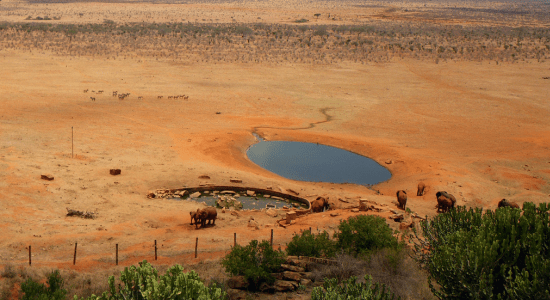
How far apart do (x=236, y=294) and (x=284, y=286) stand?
148 cm

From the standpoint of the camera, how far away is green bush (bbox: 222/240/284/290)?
15188mm

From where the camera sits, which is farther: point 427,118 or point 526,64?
point 526,64

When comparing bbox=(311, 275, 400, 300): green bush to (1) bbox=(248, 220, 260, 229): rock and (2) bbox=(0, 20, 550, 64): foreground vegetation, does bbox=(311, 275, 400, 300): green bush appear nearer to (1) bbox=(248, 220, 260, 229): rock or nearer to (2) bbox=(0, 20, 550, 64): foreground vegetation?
(1) bbox=(248, 220, 260, 229): rock

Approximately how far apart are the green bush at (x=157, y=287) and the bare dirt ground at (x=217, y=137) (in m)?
6.73

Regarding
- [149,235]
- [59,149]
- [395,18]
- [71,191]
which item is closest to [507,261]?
[149,235]

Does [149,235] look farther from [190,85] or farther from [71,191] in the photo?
[190,85]

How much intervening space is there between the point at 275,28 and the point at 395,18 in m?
40.2

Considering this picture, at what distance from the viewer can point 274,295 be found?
1491cm

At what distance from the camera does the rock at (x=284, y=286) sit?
15.2 m

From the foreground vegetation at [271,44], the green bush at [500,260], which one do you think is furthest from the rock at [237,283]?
the foreground vegetation at [271,44]

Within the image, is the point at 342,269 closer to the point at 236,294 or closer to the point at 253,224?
the point at 236,294

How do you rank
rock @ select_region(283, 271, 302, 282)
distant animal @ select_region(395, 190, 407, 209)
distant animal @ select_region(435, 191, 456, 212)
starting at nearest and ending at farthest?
rock @ select_region(283, 271, 302, 282) → distant animal @ select_region(435, 191, 456, 212) → distant animal @ select_region(395, 190, 407, 209)

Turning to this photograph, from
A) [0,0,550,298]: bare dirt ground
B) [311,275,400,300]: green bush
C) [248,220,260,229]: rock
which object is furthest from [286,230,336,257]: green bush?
[311,275,400,300]: green bush

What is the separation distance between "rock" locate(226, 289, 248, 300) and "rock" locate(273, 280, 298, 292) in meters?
0.99
